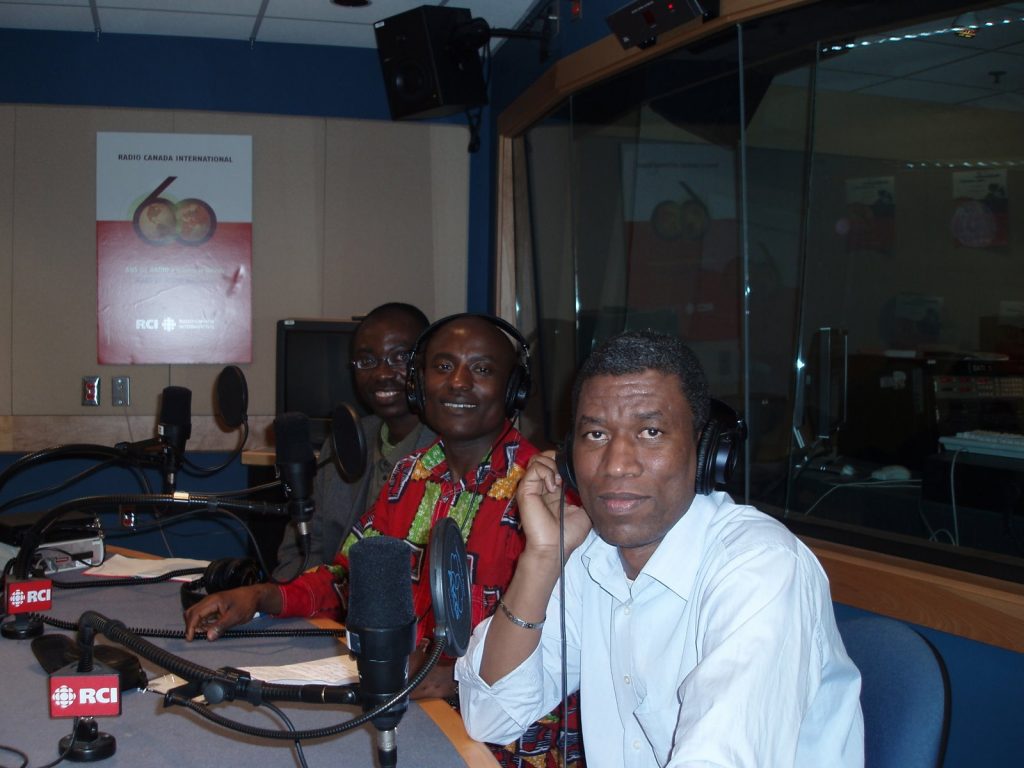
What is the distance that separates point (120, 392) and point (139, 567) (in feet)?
9.27

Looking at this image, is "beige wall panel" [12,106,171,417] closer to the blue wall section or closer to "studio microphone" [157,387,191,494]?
Result: the blue wall section

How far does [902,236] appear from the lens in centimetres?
278

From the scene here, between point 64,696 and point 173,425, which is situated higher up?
point 173,425

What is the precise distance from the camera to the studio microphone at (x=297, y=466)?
166 cm

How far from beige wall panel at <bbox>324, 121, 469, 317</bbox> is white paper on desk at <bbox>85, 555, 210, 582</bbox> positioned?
2785 mm

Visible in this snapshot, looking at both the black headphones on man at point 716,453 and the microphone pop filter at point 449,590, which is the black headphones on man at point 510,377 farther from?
the microphone pop filter at point 449,590

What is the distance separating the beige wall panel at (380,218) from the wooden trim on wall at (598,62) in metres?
0.65

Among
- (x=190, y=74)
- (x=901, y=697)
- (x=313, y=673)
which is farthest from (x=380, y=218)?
(x=901, y=697)

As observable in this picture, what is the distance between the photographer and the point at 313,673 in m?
1.66

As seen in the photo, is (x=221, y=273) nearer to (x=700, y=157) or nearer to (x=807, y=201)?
(x=700, y=157)

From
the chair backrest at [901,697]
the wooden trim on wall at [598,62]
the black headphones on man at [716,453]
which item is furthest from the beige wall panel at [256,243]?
the chair backrest at [901,697]

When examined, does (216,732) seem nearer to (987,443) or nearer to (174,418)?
(174,418)

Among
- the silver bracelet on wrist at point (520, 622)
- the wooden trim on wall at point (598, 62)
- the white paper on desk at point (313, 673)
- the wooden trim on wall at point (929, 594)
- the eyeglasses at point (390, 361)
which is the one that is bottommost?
the wooden trim on wall at point (929, 594)

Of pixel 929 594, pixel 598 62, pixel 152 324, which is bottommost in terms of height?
pixel 929 594
